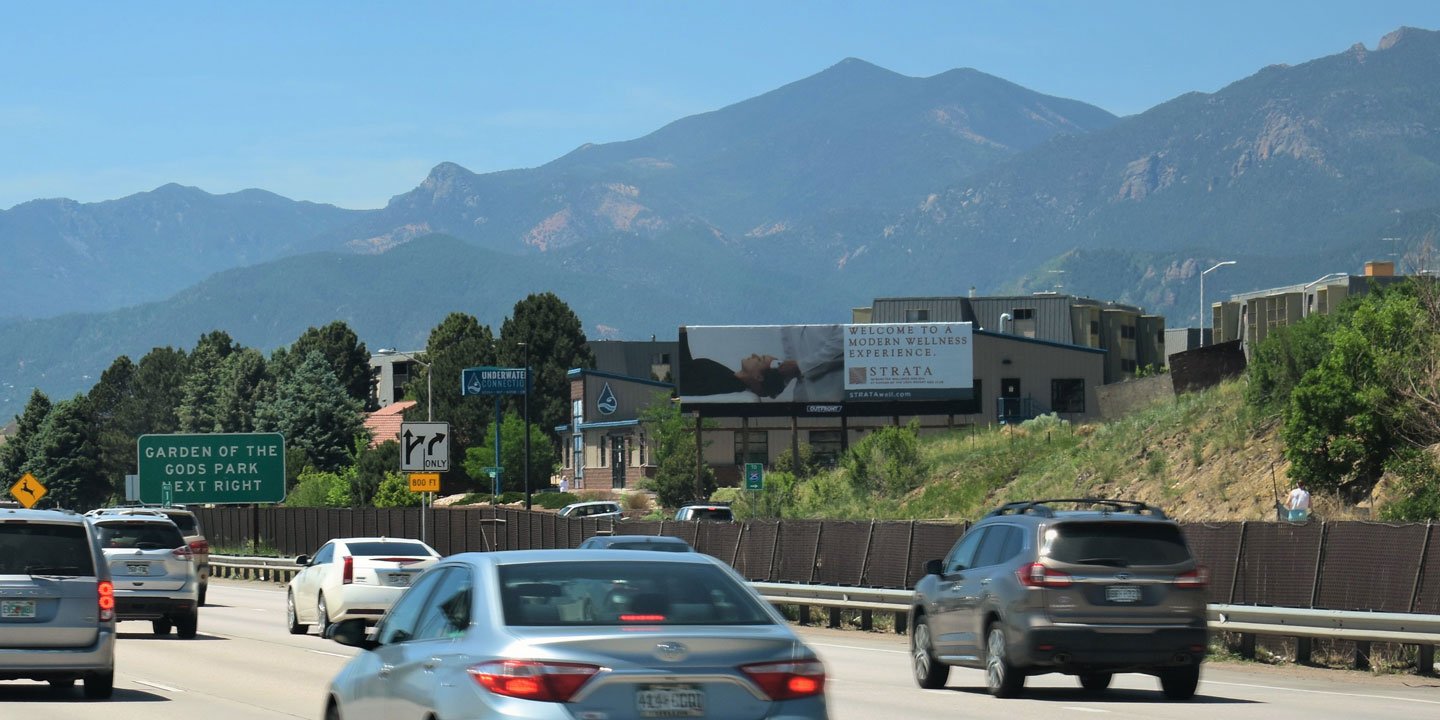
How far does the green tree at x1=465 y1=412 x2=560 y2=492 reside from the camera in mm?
103000

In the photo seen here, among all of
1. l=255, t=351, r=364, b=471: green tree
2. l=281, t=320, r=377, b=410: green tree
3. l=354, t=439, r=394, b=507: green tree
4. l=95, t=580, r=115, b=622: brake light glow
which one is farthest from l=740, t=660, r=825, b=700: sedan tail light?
l=281, t=320, r=377, b=410: green tree

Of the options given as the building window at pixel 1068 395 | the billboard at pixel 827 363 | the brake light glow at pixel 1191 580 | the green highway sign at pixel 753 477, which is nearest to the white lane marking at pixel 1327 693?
the brake light glow at pixel 1191 580

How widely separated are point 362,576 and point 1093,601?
13.9 metres

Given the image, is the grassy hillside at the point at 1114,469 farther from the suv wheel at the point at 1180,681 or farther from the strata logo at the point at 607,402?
the strata logo at the point at 607,402

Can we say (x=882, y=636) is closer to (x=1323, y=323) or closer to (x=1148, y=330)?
(x=1323, y=323)

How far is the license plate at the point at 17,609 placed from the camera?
18031 mm

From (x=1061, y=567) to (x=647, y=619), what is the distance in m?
9.37

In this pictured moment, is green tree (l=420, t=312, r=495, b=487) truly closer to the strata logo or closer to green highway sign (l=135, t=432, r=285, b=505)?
the strata logo

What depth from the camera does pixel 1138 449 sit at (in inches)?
2250

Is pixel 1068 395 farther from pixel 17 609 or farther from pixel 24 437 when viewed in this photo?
pixel 24 437

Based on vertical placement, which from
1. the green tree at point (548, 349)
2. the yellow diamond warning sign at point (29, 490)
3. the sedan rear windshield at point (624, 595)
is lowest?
the yellow diamond warning sign at point (29, 490)

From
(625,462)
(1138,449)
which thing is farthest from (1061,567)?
(625,462)

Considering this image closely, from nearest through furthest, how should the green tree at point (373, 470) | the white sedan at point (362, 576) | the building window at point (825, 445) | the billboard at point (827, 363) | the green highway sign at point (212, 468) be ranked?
the white sedan at point (362, 576) < the green highway sign at point (212, 468) < the billboard at point (827, 363) < the building window at point (825, 445) < the green tree at point (373, 470)

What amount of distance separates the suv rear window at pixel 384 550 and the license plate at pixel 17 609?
37.0ft
